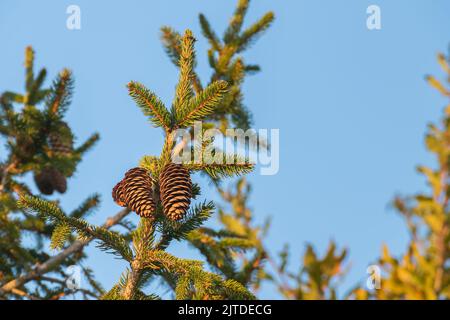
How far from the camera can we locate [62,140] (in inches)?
295

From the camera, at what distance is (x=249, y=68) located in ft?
29.3

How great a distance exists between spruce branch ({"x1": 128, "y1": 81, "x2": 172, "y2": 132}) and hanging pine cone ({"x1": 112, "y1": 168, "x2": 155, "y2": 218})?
36 centimetres

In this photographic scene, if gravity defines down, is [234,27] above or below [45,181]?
above

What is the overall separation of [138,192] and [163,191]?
0.64 feet

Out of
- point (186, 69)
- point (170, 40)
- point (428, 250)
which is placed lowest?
point (428, 250)

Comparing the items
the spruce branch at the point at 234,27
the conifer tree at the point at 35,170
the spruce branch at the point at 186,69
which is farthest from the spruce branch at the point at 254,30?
the spruce branch at the point at 186,69

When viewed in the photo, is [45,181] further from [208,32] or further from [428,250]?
[428,250]

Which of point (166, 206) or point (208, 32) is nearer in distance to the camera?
point (166, 206)

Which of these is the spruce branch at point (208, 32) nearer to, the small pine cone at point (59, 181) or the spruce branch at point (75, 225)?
the small pine cone at point (59, 181)

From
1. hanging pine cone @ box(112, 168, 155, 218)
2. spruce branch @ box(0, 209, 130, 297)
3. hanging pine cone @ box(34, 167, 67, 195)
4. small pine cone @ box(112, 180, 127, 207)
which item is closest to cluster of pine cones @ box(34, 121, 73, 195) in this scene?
hanging pine cone @ box(34, 167, 67, 195)

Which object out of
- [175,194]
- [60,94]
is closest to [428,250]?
[175,194]

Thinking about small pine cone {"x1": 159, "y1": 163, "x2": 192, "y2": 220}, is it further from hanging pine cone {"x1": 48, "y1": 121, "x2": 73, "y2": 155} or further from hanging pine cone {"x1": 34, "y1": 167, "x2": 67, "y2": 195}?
hanging pine cone {"x1": 34, "y1": 167, "x2": 67, "y2": 195}

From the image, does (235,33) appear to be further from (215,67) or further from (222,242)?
(222,242)

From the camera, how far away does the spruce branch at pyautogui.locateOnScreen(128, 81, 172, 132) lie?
Result: 374cm
